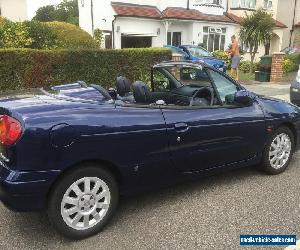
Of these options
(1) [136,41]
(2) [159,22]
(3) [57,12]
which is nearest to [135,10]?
(2) [159,22]

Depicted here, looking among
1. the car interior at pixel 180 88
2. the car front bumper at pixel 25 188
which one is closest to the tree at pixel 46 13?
the car interior at pixel 180 88

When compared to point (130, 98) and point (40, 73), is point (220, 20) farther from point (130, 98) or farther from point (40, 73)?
point (130, 98)

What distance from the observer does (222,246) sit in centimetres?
317

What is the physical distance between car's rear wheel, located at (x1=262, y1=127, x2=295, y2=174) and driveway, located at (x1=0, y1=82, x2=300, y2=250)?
24 centimetres

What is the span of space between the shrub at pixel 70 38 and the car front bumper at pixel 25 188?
924 centimetres

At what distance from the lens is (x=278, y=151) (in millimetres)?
4762

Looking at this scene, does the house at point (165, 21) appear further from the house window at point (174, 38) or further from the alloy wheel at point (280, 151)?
the alloy wheel at point (280, 151)

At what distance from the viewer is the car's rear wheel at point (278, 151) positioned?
15.2ft

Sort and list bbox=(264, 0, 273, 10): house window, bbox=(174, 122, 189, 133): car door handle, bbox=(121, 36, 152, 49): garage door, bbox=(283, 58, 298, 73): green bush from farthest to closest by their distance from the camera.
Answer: bbox=(264, 0, 273, 10): house window, bbox=(121, 36, 152, 49): garage door, bbox=(283, 58, 298, 73): green bush, bbox=(174, 122, 189, 133): car door handle

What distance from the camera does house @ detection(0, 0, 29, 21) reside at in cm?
2595

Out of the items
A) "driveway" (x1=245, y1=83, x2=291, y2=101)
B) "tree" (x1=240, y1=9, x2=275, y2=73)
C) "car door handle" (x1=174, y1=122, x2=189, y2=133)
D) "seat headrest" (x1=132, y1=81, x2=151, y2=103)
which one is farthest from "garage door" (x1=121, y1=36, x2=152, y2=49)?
"car door handle" (x1=174, y1=122, x2=189, y2=133)

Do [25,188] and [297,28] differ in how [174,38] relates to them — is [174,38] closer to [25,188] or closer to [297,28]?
[297,28]

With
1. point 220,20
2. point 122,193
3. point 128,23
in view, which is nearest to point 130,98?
point 122,193

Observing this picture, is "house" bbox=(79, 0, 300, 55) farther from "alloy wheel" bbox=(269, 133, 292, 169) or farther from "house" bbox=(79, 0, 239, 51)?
"alloy wheel" bbox=(269, 133, 292, 169)
